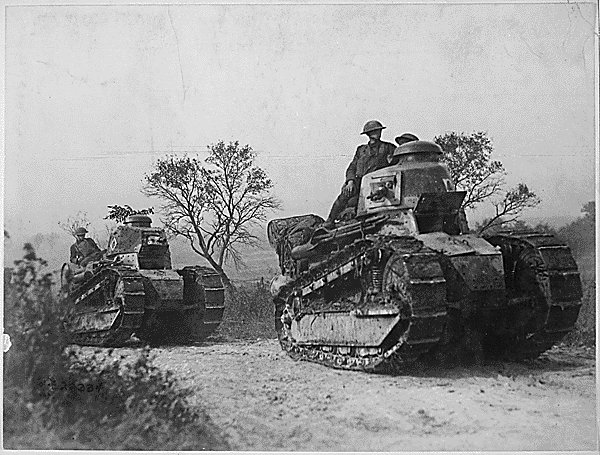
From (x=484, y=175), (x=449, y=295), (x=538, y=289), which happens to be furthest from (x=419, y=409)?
(x=484, y=175)

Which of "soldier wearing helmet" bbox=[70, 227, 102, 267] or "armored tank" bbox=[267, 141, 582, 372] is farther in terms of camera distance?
"soldier wearing helmet" bbox=[70, 227, 102, 267]

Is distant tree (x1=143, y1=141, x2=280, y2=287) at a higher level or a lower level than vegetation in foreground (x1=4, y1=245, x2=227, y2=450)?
higher

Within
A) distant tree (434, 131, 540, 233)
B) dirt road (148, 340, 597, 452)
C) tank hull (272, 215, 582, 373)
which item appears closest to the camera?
dirt road (148, 340, 597, 452)

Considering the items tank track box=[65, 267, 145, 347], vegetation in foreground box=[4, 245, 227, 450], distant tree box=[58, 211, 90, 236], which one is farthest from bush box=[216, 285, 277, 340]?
distant tree box=[58, 211, 90, 236]

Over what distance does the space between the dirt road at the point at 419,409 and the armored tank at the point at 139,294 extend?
0.77 metres

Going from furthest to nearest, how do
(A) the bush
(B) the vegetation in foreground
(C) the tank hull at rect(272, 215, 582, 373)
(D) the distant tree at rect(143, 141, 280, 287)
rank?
(A) the bush
(D) the distant tree at rect(143, 141, 280, 287)
(B) the vegetation in foreground
(C) the tank hull at rect(272, 215, 582, 373)

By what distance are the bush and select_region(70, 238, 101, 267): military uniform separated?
45.3 inches

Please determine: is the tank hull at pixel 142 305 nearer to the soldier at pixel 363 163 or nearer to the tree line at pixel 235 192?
the tree line at pixel 235 192

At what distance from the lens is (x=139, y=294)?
7.70 m

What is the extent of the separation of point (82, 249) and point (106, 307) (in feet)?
2.98

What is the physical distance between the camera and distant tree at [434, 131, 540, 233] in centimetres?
660

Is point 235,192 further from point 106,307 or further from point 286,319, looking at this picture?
point 106,307

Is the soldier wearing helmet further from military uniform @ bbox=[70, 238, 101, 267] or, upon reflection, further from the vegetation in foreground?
the vegetation in foreground

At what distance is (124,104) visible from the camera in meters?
6.69
